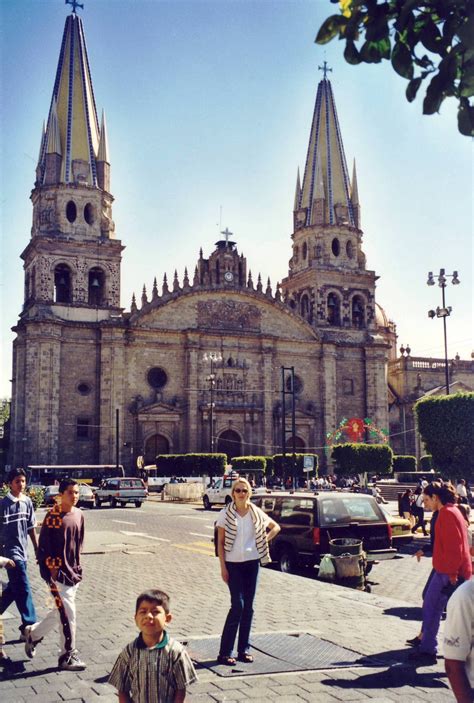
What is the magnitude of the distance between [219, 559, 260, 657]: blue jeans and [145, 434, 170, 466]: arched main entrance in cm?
4313

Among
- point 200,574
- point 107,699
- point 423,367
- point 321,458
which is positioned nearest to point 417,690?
point 107,699

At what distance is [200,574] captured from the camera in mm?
12883

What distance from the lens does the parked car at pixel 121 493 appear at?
34.6 meters

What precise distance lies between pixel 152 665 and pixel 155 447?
46.9 m

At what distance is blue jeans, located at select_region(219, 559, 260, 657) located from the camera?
7.27 m

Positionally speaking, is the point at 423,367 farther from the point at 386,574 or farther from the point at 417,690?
the point at 417,690

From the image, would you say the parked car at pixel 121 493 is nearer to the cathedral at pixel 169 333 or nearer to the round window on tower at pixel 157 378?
the cathedral at pixel 169 333

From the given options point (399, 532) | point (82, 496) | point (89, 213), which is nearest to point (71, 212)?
point (89, 213)

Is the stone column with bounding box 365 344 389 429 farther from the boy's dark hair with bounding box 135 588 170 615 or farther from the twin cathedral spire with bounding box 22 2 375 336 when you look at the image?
the boy's dark hair with bounding box 135 588 170 615

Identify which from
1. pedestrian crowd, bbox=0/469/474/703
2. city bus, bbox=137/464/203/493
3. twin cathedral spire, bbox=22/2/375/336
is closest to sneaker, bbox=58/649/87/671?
pedestrian crowd, bbox=0/469/474/703

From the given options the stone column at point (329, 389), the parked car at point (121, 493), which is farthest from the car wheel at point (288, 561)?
the stone column at point (329, 389)

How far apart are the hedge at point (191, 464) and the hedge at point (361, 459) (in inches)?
270

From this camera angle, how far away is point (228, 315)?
178 ft

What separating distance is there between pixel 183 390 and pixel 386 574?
37956mm
